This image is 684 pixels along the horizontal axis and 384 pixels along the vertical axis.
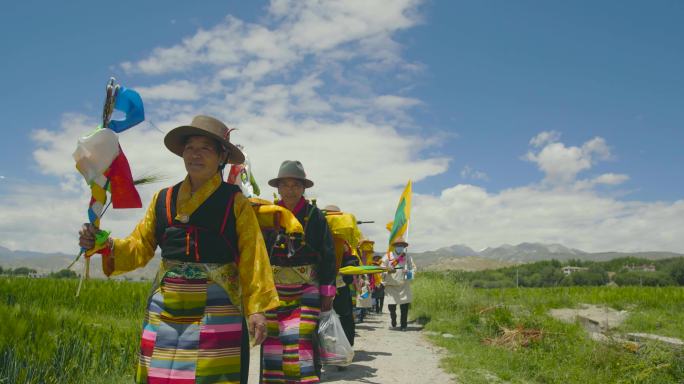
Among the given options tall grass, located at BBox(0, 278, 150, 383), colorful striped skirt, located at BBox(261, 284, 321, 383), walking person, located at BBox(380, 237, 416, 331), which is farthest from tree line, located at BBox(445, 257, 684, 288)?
colorful striped skirt, located at BBox(261, 284, 321, 383)

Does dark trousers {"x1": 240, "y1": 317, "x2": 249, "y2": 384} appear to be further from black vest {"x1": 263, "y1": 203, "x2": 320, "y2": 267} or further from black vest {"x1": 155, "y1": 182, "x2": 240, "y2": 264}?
black vest {"x1": 263, "y1": 203, "x2": 320, "y2": 267}

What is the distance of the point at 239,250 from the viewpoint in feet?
10.9

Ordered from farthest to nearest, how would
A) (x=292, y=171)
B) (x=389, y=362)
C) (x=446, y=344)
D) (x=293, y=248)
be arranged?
1. (x=446, y=344)
2. (x=389, y=362)
3. (x=292, y=171)
4. (x=293, y=248)

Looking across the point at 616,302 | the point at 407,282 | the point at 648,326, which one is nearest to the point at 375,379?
the point at 407,282

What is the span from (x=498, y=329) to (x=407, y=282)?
8.97ft

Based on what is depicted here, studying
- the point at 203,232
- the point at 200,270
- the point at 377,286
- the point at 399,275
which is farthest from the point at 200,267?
the point at 377,286

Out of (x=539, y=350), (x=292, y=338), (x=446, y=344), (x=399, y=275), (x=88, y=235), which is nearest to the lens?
(x=88, y=235)

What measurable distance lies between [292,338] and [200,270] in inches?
64.5

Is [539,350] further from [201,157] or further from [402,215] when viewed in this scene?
[201,157]

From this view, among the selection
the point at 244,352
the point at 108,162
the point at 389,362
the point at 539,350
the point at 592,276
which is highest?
the point at 108,162

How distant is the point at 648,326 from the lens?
38.2 ft

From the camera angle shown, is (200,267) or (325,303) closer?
(200,267)

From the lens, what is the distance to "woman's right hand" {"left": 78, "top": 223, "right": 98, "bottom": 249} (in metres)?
2.93

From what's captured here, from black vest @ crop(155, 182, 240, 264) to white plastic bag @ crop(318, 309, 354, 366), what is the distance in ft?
5.92
